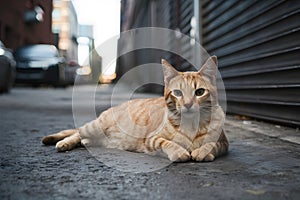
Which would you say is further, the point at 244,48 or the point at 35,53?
the point at 35,53

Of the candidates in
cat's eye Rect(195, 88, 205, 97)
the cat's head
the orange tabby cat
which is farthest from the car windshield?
cat's eye Rect(195, 88, 205, 97)

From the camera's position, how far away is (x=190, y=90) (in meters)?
2.03

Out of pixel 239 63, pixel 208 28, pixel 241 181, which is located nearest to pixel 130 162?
pixel 241 181

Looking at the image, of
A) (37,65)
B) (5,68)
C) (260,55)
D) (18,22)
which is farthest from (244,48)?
(18,22)

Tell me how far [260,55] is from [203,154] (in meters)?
2.05

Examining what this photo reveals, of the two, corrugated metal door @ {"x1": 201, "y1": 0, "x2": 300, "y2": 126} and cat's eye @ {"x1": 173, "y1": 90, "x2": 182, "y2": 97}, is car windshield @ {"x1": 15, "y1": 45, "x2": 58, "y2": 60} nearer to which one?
corrugated metal door @ {"x1": 201, "y1": 0, "x2": 300, "y2": 126}

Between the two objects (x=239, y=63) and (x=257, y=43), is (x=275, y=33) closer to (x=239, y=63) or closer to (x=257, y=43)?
(x=257, y=43)

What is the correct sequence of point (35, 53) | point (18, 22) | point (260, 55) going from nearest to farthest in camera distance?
1. point (260, 55)
2. point (35, 53)
3. point (18, 22)

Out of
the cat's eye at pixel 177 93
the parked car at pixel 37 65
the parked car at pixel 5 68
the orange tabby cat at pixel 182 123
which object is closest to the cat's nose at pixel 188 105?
the orange tabby cat at pixel 182 123

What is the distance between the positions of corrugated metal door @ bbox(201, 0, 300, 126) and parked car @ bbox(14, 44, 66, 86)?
25.5ft

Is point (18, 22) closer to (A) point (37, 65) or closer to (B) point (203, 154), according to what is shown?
(A) point (37, 65)

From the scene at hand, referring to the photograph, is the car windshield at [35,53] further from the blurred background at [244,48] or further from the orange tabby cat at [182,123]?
the orange tabby cat at [182,123]

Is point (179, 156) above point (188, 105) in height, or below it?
below

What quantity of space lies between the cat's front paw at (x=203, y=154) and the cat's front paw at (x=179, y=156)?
1.7 inches
